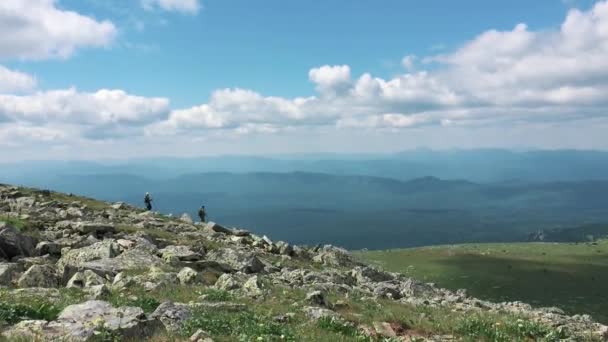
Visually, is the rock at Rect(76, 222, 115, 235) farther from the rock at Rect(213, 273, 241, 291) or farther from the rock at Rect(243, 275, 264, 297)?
the rock at Rect(243, 275, 264, 297)

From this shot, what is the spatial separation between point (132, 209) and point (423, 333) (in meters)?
46.6

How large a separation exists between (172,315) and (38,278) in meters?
9.95

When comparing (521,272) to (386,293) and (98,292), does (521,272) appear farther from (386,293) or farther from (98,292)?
(98,292)

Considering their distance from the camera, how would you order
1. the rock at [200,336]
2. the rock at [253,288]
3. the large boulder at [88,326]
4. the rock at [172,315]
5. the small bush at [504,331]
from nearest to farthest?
the large boulder at [88,326], the rock at [200,336], the rock at [172,315], the small bush at [504,331], the rock at [253,288]

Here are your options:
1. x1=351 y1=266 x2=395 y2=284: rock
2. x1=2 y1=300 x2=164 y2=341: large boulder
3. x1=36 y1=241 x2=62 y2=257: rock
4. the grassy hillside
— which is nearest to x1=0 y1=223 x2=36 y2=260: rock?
x1=36 y1=241 x2=62 y2=257: rock

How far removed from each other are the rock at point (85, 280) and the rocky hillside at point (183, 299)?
0.04 metres

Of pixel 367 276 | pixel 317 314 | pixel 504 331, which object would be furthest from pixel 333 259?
pixel 504 331

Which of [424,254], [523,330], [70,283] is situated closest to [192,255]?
[70,283]

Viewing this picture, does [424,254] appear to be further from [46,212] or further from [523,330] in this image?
[523,330]

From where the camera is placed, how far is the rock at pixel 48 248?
2711 cm

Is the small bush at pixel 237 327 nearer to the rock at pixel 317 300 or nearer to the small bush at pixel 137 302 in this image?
the small bush at pixel 137 302

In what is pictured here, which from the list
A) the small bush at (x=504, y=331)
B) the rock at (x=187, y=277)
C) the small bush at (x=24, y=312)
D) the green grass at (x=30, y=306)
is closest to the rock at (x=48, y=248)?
the rock at (x=187, y=277)

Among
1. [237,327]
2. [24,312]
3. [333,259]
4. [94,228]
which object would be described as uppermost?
[24,312]

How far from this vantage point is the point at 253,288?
2239 centimetres
